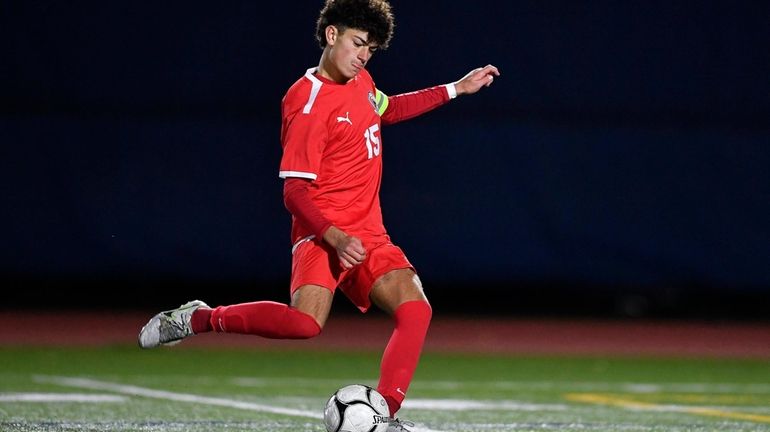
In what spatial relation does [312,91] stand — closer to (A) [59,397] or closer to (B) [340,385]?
(A) [59,397]

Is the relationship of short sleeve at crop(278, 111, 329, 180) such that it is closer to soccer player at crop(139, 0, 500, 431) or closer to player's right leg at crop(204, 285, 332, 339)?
soccer player at crop(139, 0, 500, 431)

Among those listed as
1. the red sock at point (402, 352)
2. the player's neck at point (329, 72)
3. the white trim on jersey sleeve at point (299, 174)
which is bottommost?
the red sock at point (402, 352)

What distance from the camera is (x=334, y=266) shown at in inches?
246

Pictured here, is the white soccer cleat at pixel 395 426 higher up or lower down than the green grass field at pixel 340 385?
lower down

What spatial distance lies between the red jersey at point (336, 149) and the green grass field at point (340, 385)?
1.18 metres

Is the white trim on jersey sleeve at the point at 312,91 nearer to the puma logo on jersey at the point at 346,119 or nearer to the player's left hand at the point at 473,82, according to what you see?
the puma logo on jersey at the point at 346,119

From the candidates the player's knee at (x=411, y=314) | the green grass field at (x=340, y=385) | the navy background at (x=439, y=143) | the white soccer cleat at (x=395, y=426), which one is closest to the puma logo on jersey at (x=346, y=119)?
→ the player's knee at (x=411, y=314)

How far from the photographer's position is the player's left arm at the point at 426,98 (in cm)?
692

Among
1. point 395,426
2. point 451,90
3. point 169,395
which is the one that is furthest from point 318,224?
point 169,395

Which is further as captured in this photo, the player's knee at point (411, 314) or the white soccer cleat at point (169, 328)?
the white soccer cleat at point (169, 328)

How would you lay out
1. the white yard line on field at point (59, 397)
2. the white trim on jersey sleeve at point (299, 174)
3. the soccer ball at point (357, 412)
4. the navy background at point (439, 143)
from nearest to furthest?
the soccer ball at point (357, 412) → the white trim on jersey sleeve at point (299, 174) → the white yard line on field at point (59, 397) → the navy background at point (439, 143)

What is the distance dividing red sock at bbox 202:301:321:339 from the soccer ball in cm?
30

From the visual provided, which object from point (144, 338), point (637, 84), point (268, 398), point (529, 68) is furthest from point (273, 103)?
point (144, 338)

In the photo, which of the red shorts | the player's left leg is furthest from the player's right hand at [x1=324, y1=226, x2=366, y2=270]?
the player's left leg
